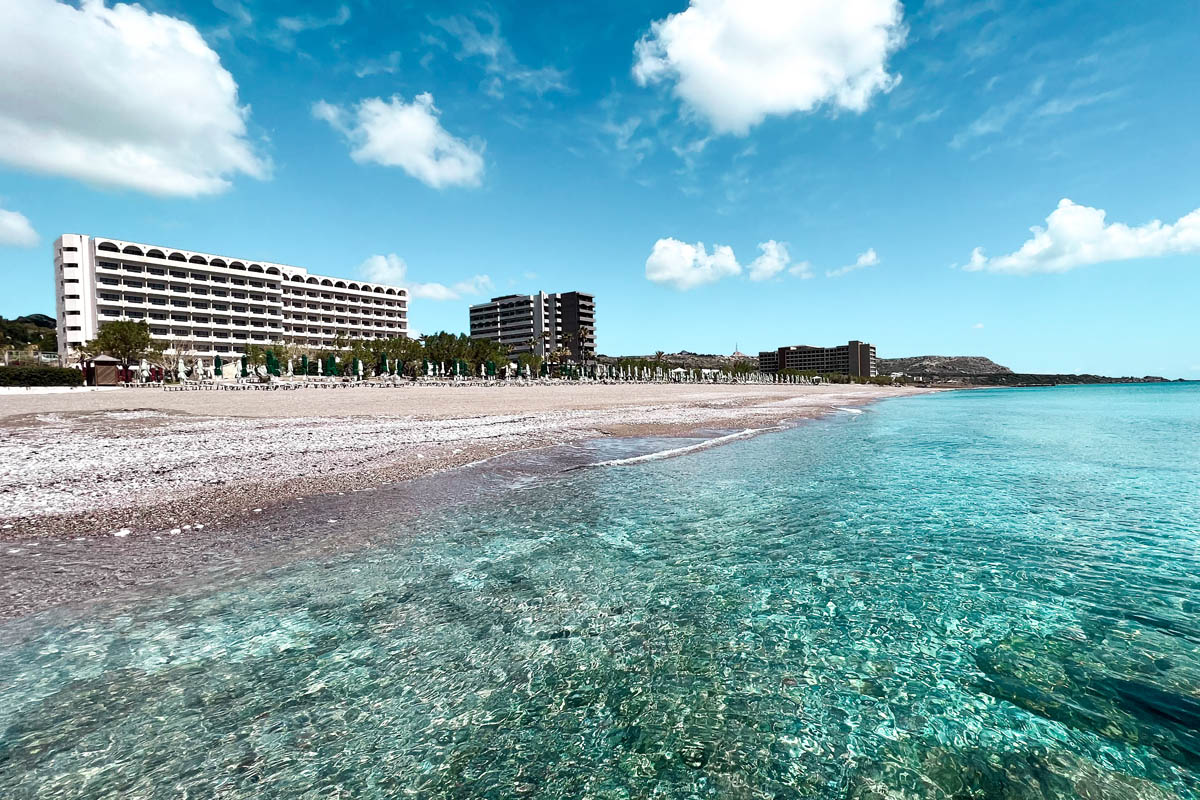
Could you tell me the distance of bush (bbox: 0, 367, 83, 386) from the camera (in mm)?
58500

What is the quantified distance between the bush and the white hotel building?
30942 millimetres

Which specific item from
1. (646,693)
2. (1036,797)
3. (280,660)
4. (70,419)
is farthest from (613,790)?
(70,419)

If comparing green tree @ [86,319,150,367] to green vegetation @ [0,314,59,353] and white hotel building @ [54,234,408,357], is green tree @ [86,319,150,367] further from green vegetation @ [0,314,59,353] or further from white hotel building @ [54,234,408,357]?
green vegetation @ [0,314,59,353]

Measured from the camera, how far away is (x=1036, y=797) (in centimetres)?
354

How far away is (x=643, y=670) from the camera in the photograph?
5.07 meters

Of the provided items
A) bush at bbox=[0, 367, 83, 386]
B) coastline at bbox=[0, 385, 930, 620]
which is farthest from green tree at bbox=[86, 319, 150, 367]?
coastline at bbox=[0, 385, 930, 620]

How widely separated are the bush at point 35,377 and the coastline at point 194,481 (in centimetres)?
5018

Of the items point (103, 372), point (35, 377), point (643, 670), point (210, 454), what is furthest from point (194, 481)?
point (103, 372)

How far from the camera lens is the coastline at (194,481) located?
7598 millimetres

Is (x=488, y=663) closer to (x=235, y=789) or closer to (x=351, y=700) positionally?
(x=351, y=700)

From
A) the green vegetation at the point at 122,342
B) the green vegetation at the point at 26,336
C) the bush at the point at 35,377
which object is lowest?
the bush at the point at 35,377

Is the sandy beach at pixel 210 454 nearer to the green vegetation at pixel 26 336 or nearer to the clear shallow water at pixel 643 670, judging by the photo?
the clear shallow water at pixel 643 670

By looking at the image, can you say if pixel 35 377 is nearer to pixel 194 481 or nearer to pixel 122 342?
pixel 122 342

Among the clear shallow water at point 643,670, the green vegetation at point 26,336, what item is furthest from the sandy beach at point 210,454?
the green vegetation at point 26,336
